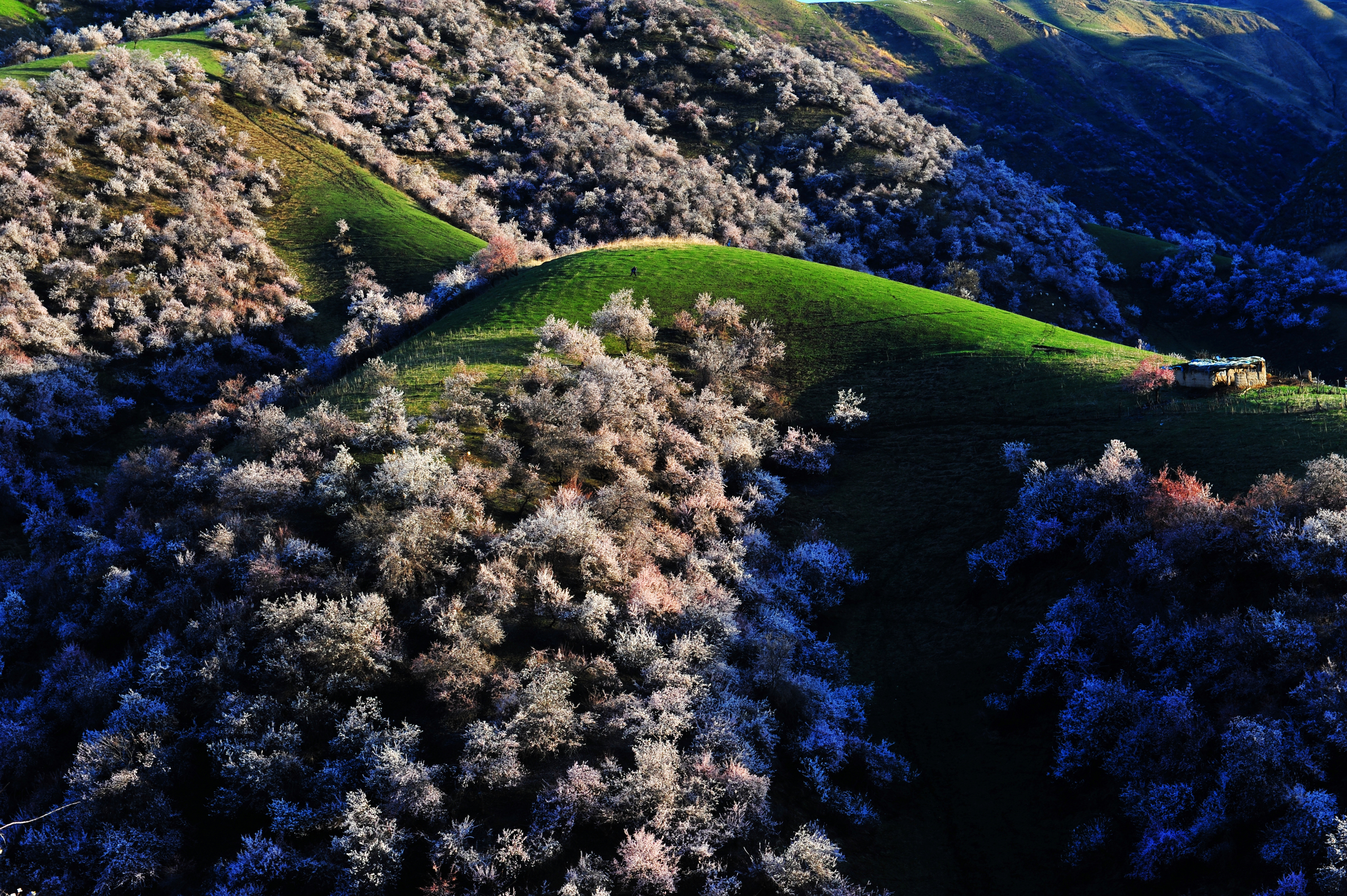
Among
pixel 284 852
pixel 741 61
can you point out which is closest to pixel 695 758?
pixel 284 852

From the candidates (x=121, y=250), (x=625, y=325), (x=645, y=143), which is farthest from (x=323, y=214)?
(x=645, y=143)

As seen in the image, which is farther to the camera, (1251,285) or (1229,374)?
(1251,285)

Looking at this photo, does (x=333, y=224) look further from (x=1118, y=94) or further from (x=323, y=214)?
(x=1118, y=94)

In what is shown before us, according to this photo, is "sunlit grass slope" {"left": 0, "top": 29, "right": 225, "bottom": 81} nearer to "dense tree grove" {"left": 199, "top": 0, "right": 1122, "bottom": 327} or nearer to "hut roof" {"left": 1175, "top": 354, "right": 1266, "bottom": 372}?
"dense tree grove" {"left": 199, "top": 0, "right": 1122, "bottom": 327}

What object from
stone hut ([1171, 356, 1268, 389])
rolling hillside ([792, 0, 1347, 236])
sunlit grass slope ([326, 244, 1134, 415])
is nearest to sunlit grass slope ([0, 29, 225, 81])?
→ sunlit grass slope ([326, 244, 1134, 415])

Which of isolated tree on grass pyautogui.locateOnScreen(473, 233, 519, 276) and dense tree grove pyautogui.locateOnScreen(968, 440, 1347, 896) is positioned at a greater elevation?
dense tree grove pyautogui.locateOnScreen(968, 440, 1347, 896)

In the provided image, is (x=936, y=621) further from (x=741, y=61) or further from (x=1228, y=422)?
(x=741, y=61)

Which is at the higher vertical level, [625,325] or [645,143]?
[645,143]
